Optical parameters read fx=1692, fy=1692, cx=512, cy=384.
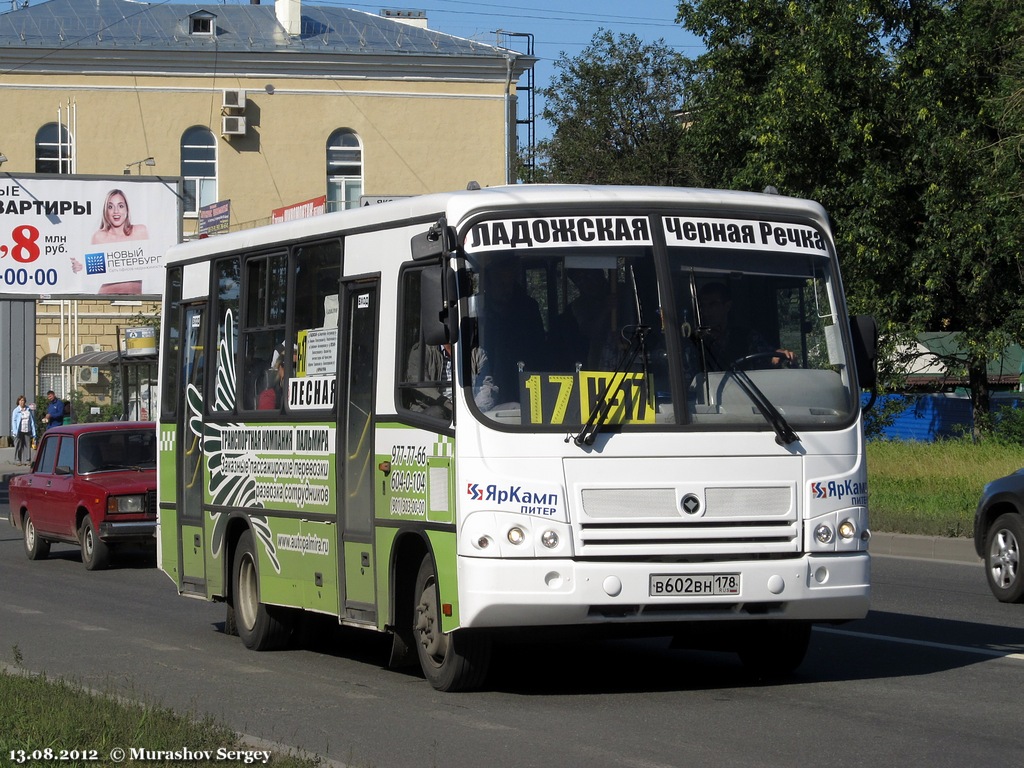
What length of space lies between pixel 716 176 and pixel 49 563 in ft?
68.8

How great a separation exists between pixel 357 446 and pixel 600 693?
6.74 ft

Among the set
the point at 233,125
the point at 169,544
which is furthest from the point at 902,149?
the point at 233,125

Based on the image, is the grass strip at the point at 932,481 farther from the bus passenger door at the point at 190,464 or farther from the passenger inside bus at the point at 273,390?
the passenger inside bus at the point at 273,390

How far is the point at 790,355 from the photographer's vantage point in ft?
30.0

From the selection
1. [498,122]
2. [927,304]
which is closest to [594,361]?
[927,304]

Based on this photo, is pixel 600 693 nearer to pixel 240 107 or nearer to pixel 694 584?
pixel 694 584

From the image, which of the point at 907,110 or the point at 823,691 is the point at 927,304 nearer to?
the point at 907,110

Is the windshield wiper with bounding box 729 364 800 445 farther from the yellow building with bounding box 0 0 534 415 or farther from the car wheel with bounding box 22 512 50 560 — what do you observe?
the yellow building with bounding box 0 0 534 415

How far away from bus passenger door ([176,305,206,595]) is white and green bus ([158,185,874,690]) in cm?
246

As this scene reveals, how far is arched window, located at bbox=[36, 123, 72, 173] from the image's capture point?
184 ft

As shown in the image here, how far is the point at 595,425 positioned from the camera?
28.1ft

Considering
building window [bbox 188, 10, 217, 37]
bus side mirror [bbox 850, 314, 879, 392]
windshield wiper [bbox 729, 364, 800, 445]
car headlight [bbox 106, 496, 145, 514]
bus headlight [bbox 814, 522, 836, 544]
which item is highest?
building window [bbox 188, 10, 217, 37]

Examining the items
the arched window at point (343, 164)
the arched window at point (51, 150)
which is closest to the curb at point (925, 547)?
the arched window at point (343, 164)

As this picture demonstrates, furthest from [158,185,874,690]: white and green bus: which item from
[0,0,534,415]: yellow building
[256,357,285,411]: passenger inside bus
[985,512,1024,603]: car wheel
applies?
[0,0,534,415]: yellow building
